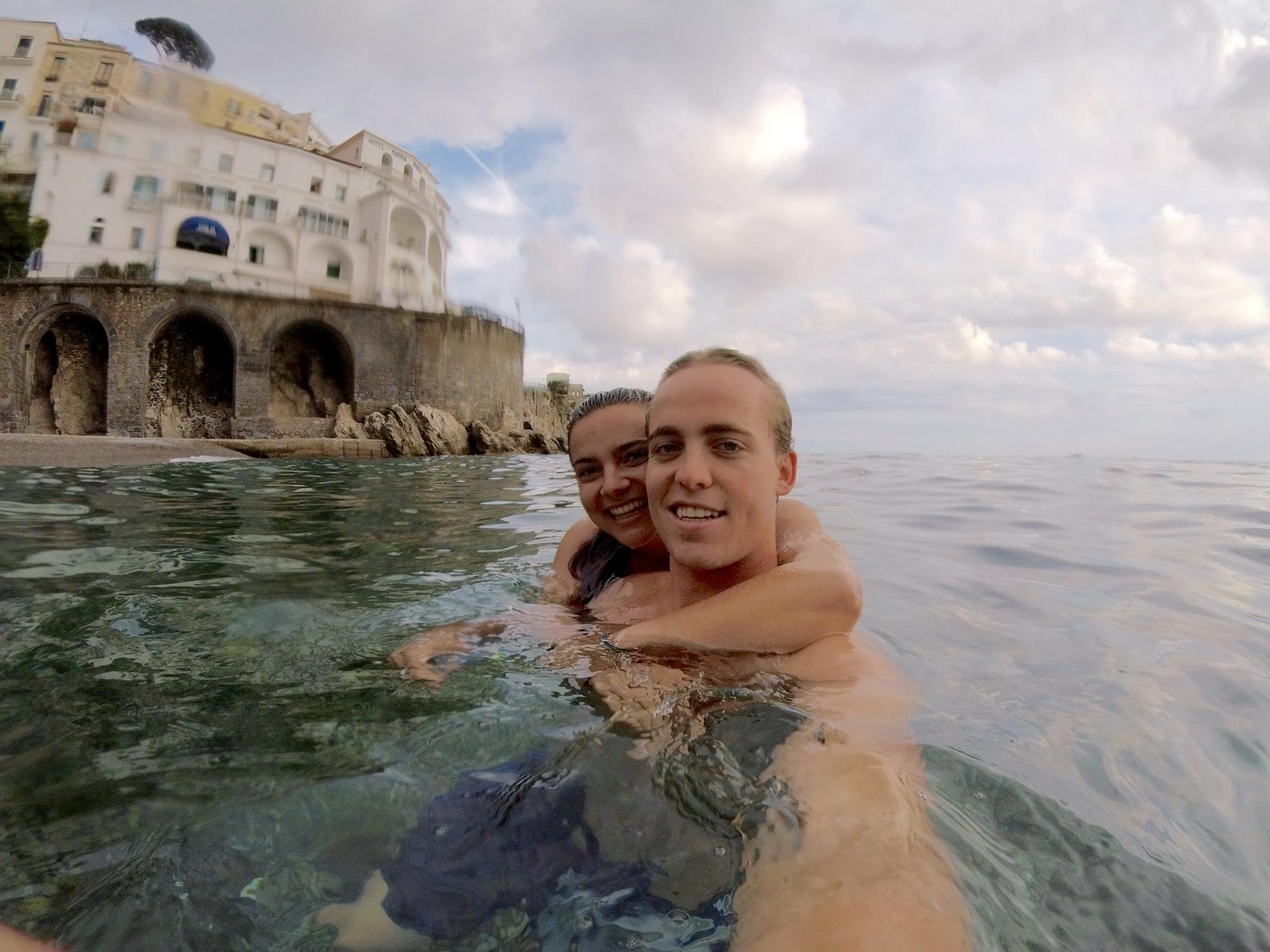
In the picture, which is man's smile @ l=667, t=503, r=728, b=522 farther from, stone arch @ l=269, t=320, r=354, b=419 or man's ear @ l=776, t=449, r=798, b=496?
stone arch @ l=269, t=320, r=354, b=419

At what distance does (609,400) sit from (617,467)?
0.99ft

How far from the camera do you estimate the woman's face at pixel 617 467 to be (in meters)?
2.87

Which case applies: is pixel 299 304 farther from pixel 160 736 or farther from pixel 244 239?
pixel 160 736

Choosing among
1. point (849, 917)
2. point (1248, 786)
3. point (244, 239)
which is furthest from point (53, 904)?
point (244, 239)

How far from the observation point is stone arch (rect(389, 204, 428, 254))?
35000mm

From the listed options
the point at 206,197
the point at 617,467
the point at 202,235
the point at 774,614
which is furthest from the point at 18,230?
the point at 774,614

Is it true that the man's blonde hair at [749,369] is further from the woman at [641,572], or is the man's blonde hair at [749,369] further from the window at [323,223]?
the window at [323,223]

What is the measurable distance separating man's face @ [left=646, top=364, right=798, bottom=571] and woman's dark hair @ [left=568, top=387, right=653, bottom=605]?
0.64m

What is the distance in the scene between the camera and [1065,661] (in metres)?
2.62

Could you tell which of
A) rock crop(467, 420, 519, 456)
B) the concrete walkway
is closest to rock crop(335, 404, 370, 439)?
rock crop(467, 420, 519, 456)

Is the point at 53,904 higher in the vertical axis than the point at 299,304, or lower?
lower

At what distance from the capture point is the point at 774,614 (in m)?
2.17

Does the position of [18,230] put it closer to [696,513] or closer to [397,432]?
[397,432]

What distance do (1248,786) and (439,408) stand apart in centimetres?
2558
